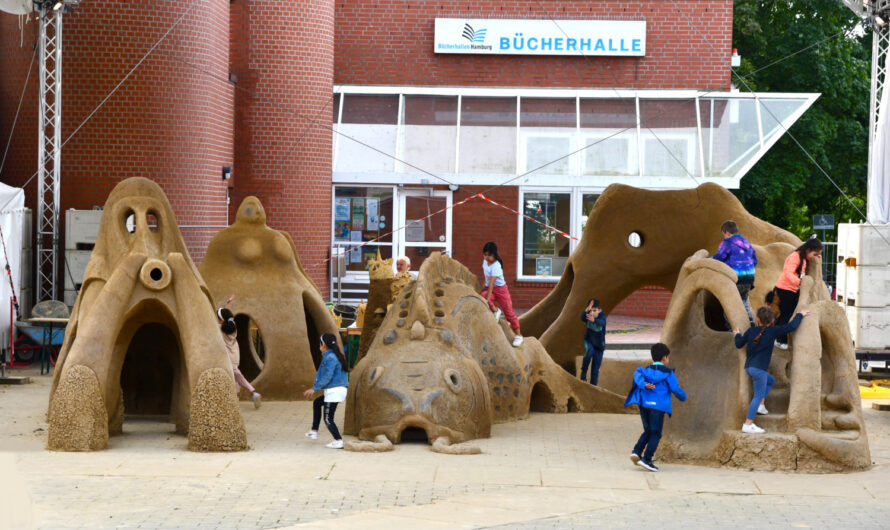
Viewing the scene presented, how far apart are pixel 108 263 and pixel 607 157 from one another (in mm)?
15571

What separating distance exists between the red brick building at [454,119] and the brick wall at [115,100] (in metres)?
0.23

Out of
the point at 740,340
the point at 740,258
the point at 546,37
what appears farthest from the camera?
the point at 546,37

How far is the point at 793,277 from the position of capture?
1412cm

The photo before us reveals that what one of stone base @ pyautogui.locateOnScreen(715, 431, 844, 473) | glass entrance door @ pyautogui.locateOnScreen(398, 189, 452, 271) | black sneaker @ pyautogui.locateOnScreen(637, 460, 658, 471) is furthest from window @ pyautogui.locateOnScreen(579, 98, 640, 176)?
black sneaker @ pyautogui.locateOnScreen(637, 460, 658, 471)

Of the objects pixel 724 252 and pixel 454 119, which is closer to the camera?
pixel 724 252

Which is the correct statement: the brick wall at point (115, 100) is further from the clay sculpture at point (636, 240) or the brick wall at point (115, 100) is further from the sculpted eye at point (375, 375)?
the sculpted eye at point (375, 375)

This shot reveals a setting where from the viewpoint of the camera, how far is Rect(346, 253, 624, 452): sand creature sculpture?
13750 mm

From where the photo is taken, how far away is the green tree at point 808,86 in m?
36.2

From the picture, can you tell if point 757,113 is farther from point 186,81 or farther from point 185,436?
point 185,436

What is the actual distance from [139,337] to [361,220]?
1416 cm

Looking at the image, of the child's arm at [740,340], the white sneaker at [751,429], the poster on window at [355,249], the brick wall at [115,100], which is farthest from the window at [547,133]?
the white sneaker at [751,429]

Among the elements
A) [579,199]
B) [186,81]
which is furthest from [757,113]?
[186,81]

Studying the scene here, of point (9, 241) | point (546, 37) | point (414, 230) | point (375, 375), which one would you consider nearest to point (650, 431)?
point (375, 375)

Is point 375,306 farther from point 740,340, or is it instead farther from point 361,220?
point 361,220
